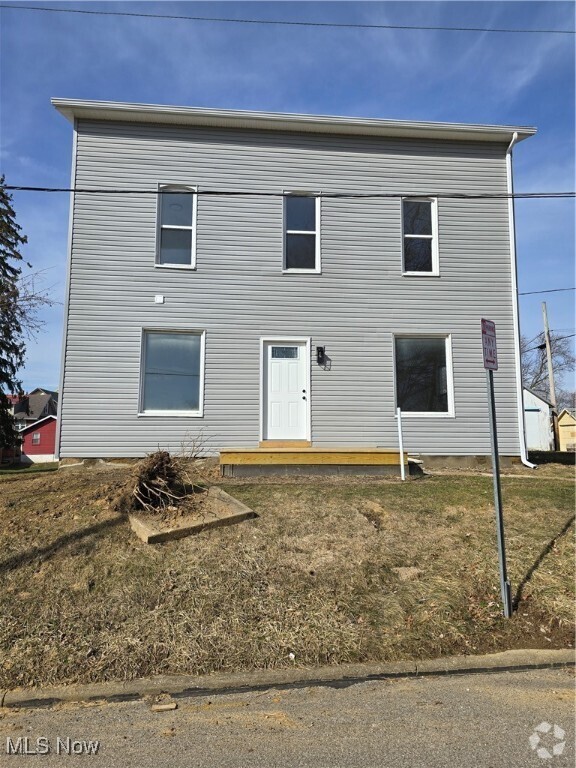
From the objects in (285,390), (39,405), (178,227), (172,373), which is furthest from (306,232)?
(39,405)

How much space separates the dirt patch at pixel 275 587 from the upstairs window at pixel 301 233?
5.85 meters

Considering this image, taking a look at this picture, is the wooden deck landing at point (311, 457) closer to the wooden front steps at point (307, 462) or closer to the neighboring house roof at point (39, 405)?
the wooden front steps at point (307, 462)

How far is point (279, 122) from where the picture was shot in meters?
10.6

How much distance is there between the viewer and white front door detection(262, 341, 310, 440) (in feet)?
33.7

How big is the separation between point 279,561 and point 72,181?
894cm

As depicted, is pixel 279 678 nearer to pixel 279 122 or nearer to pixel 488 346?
pixel 488 346

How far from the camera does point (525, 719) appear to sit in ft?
10.2

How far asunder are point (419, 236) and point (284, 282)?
3213 millimetres

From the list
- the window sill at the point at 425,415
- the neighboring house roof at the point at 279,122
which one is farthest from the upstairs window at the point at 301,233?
the window sill at the point at 425,415

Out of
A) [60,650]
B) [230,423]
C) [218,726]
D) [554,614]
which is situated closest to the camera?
[218,726]

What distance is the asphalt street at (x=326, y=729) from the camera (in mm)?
2750

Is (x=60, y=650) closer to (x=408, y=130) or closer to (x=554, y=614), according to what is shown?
(x=554, y=614)

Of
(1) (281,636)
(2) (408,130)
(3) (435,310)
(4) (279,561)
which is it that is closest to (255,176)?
(2) (408,130)

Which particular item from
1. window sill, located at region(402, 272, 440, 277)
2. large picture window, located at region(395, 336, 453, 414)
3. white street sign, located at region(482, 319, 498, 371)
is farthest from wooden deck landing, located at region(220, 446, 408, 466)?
white street sign, located at region(482, 319, 498, 371)
